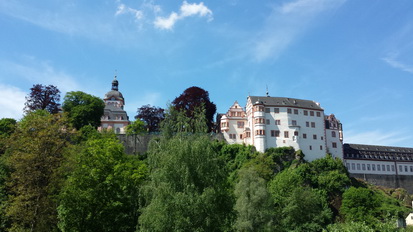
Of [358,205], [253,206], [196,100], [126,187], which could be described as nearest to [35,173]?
[126,187]

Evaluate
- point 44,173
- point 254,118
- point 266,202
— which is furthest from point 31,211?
point 254,118

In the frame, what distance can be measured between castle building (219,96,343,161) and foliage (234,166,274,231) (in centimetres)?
2704

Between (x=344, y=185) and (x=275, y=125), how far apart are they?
16868mm

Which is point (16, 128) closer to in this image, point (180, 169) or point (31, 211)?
point (31, 211)

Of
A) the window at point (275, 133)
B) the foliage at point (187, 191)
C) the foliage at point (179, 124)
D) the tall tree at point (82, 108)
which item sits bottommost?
the foliage at point (187, 191)

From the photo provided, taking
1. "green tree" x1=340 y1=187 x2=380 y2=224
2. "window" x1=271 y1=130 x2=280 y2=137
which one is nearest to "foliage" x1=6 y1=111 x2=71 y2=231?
"green tree" x1=340 y1=187 x2=380 y2=224

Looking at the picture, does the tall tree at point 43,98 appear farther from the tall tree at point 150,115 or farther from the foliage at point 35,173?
the foliage at point 35,173

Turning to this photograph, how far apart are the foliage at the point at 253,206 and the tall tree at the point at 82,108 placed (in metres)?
39.3

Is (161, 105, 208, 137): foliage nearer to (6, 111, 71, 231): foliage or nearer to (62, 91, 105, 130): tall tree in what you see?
(6, 111, 71, 231): foliage

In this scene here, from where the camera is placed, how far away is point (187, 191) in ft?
97.4

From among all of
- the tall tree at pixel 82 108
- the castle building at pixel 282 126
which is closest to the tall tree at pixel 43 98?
the tall tree at pixel 82 108

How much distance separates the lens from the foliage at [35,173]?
27781mm

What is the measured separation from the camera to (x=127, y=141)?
245ft

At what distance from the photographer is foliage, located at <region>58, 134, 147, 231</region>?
33.3 m
